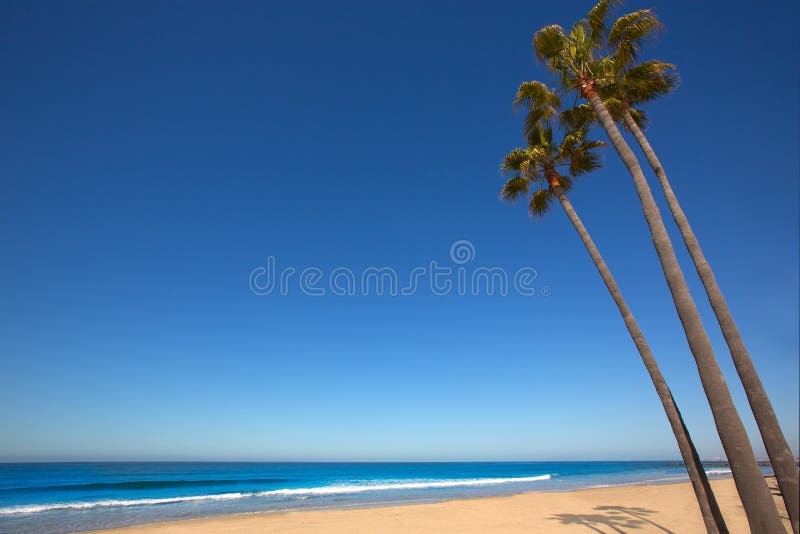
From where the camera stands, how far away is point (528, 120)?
1060 centimetres

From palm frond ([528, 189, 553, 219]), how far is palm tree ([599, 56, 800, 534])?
2.68 m

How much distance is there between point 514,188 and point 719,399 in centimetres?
740

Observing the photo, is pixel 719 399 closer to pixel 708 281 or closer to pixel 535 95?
pixel 708 281

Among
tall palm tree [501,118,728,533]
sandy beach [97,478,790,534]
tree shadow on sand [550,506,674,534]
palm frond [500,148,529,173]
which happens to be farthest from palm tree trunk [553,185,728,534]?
sandy beach [97,478,790,534]

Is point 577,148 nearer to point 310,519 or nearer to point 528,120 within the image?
point 528,120

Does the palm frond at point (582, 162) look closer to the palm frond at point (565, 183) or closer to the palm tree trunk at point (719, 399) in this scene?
the palm frond at point (565, 183)

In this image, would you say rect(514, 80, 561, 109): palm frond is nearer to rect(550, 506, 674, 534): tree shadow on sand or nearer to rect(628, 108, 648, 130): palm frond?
rect(628, 108, 648, 130): palm frond

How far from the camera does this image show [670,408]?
732 centimetres

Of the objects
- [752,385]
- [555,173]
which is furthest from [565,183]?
[752,385]

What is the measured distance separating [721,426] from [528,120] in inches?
313

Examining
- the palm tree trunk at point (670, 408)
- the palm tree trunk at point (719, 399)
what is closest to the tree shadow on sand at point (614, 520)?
the palm tree trunk at point (670, 408)

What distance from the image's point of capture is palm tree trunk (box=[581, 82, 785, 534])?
505cm

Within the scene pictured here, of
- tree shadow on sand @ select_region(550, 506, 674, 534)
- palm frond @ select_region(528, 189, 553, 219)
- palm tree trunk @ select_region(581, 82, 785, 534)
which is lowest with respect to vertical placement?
tree shadow on sand @ select_region(550, 506, 674, 534)

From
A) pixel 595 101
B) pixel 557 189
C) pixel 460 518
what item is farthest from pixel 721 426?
pixel 460 518
